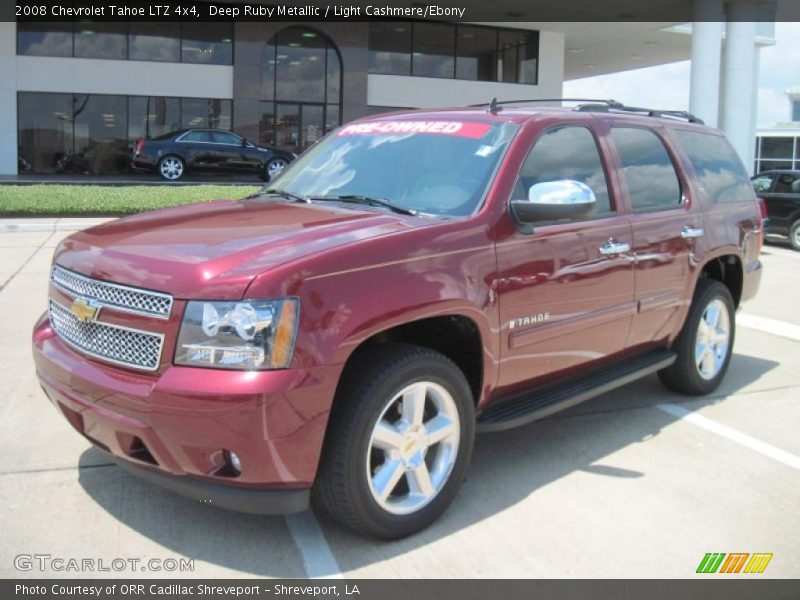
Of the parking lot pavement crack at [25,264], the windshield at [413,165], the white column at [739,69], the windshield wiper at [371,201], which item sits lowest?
the parking lot pavement crack at [25,264]

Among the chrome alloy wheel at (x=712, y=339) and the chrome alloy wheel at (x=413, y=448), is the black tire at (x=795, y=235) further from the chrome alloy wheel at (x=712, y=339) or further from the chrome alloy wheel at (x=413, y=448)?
the chrome alloy wheel at (x=413, y=448)

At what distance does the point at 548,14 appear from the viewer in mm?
26266

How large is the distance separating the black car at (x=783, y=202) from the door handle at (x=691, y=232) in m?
12.7

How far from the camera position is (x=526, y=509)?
3799 mm

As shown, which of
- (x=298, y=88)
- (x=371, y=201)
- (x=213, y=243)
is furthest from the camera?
(x=298, y=88)

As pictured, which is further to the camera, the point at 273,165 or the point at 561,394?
the point at 273,165

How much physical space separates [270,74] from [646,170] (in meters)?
23.4

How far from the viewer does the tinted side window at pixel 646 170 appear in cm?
477

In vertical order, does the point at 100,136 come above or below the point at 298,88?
below

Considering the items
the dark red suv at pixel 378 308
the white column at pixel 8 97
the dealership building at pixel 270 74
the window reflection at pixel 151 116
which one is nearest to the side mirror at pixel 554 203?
the dark red suv at pixel 378 308

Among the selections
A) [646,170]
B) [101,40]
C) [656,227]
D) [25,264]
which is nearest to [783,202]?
[646,170]

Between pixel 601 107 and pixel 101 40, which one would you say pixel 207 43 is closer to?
pixel 101 40

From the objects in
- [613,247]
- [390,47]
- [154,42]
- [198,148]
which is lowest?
[613,247]
